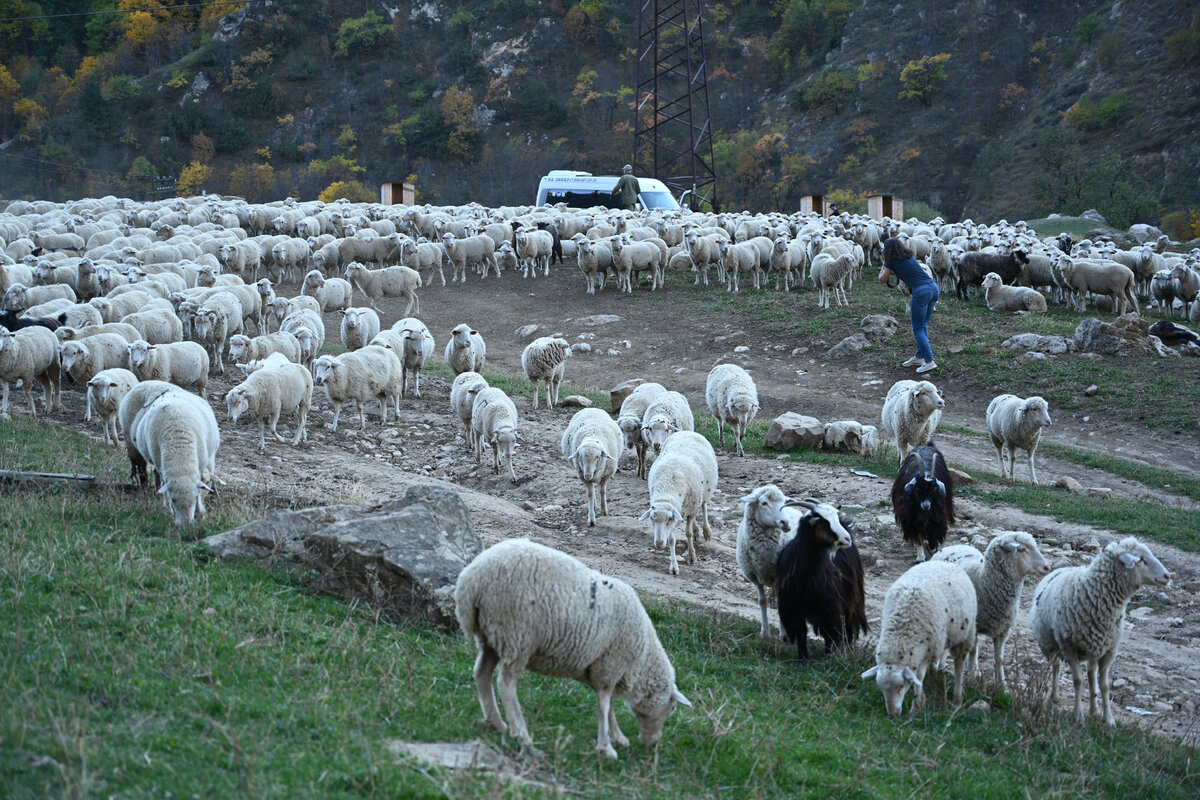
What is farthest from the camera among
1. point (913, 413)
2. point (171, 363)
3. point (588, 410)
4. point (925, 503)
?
point (171, 363)

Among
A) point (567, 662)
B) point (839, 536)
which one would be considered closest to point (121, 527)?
point (567, 662)

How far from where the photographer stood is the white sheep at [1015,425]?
1212 centimetres

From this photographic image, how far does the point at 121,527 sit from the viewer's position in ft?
25.3

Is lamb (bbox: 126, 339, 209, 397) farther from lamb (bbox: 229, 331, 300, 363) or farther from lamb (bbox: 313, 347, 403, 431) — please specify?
lamb (bbox: 313, 347, 403, 431)

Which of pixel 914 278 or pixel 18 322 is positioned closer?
pixel 18 322

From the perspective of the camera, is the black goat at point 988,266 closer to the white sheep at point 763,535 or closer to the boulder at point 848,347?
the boulder at point 848,347

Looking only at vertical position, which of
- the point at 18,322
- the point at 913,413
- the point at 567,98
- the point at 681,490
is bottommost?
the point at 681,490

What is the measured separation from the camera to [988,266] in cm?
2388

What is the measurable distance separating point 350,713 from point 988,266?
22207mm

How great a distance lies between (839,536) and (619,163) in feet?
203

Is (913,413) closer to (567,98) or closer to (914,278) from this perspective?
(914,278)

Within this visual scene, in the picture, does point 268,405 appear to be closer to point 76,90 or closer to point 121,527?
point 121,527

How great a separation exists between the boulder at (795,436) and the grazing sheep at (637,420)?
1714 millimetres

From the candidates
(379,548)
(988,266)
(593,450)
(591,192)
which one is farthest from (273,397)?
(591,192)
